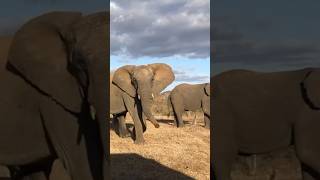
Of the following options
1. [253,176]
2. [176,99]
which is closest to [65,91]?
[253,176]

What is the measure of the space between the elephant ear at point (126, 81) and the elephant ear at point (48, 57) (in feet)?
31.5

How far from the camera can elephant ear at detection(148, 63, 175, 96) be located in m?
15.6

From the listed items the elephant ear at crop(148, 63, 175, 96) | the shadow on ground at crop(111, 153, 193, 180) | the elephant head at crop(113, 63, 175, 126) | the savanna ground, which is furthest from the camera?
the elephant ear at crop(148, 63, 175, 96)

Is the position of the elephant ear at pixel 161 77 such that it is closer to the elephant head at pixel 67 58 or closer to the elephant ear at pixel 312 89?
the elephant ear at pixel 312 89

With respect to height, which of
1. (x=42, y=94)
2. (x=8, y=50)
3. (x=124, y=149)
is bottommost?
(x=124, y=149)

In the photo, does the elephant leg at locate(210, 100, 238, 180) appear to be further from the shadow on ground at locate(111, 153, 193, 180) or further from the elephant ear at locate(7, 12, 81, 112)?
the shadow on ground at locate(111, 153, 193, 180)

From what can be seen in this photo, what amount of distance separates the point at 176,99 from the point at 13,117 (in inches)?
675

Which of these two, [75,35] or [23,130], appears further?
[23,130]

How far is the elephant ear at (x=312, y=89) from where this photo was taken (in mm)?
5430

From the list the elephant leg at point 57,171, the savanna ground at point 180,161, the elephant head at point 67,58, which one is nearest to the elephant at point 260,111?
the savanna ground at point 180,161

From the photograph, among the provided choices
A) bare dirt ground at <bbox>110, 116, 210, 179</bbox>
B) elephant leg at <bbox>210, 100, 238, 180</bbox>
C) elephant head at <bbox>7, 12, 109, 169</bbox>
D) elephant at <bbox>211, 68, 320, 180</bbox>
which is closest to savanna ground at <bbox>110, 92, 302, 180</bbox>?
bare dirt ground at <bbox>110, 116, 210, 179</bbox>

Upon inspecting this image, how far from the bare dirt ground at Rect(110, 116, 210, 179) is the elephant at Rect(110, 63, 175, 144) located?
63cm

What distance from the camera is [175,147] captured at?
1238 centimetres

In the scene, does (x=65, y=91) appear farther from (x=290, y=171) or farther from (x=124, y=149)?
(x=124, y=149)
